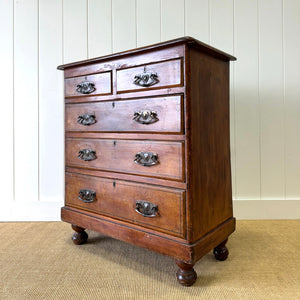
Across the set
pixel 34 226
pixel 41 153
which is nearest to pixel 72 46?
pixel 41 153

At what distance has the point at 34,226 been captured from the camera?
191cm

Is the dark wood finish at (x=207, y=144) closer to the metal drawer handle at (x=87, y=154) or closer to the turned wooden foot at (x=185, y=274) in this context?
the turned wooden foot at (x=185, y=274)

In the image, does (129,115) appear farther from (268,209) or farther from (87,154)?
(268,209)

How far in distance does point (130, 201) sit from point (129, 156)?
0.72ft

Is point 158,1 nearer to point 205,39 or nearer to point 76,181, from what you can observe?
point 205,39

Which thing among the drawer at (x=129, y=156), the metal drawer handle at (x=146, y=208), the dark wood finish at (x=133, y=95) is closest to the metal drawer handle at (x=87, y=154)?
the drawer at (x=129, y=156)

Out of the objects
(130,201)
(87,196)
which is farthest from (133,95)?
(87,196)

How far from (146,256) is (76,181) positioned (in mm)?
578

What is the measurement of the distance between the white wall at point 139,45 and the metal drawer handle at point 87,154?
0.62 meters

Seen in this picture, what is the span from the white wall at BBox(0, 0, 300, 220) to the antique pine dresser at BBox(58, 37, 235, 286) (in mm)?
590

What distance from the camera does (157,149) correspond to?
3.86 feet

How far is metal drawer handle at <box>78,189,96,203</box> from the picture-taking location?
56.5 inches

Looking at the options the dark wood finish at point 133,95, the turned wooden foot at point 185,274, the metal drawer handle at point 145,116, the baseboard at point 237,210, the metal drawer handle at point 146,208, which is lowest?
the turned wooden foot at point 185,274

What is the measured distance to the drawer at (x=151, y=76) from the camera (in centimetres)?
111
